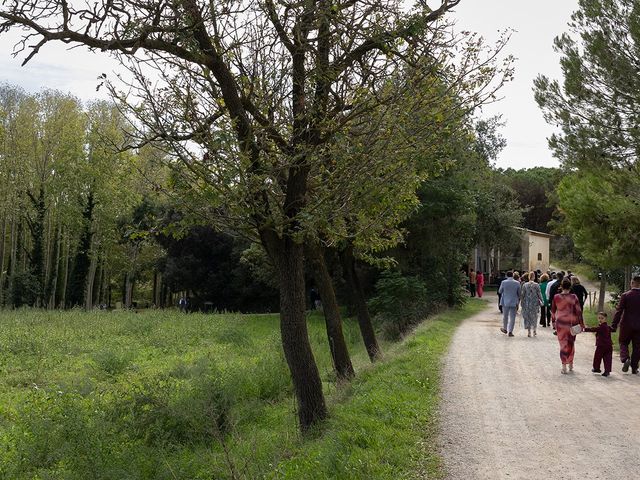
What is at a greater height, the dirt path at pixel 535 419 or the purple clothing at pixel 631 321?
the purple clothing at pixel 631 321

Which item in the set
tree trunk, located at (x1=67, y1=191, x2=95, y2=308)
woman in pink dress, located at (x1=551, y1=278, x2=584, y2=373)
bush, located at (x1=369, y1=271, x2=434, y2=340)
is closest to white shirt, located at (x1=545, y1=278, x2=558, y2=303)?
bush, located at (x1=369, y1=271, x2=434, y2=340)

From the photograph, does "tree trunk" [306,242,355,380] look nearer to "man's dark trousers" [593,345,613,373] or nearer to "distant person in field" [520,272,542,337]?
"man's dark trousers" [593,345,613,373]

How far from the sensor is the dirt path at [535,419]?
7.15 meters

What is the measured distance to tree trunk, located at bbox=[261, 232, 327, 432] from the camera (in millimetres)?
9305

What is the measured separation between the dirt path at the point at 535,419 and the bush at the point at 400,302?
9.22 meters

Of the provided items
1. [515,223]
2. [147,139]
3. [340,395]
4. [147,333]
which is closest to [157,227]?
[147,139]

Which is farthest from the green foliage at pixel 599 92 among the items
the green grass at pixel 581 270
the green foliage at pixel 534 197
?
the green foliage at pixel 534 197

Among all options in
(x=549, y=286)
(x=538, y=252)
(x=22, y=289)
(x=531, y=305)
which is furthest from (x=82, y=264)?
(x=538, y=252)

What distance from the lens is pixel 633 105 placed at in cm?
1786

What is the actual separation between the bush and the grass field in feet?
21.4

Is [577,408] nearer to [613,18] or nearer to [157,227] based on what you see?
[157,227]

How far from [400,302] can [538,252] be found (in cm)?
3736

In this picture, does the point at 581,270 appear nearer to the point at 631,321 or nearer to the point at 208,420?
the point at 631,321

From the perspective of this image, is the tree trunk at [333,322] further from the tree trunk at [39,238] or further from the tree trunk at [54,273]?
the tree trunk at [54,273]
